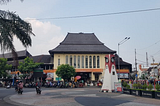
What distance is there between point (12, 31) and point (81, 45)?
46.0m

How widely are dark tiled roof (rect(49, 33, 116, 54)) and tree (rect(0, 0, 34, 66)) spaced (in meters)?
41.4

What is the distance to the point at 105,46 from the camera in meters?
55.4

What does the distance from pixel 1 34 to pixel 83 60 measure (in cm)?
4486

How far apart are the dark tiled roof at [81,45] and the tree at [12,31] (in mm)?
41367

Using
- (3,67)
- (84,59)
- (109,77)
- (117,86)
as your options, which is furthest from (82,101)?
(3,67)

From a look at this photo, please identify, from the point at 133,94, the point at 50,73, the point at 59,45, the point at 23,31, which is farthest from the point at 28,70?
the point at 23,31

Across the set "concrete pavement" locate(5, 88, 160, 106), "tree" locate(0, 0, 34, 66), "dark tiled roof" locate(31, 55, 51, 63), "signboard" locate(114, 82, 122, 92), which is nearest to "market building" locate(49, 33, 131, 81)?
"dark tiled roof" locate(31, 55, 51, 63)

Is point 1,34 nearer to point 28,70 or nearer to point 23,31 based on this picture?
point 23,31

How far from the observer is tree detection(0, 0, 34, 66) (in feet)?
28.2

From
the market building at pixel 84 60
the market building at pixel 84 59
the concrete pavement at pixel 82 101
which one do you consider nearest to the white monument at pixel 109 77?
the concrete pavement at pixel 82 101

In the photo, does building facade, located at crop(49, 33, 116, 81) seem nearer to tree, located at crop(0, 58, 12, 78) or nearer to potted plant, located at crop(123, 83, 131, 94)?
tree, located at crop(0, 58, 12, 78)

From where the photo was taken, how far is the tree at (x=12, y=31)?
8.61m

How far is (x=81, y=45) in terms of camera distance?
55.4 m

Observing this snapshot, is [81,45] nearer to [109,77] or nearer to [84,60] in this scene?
[84,60]
